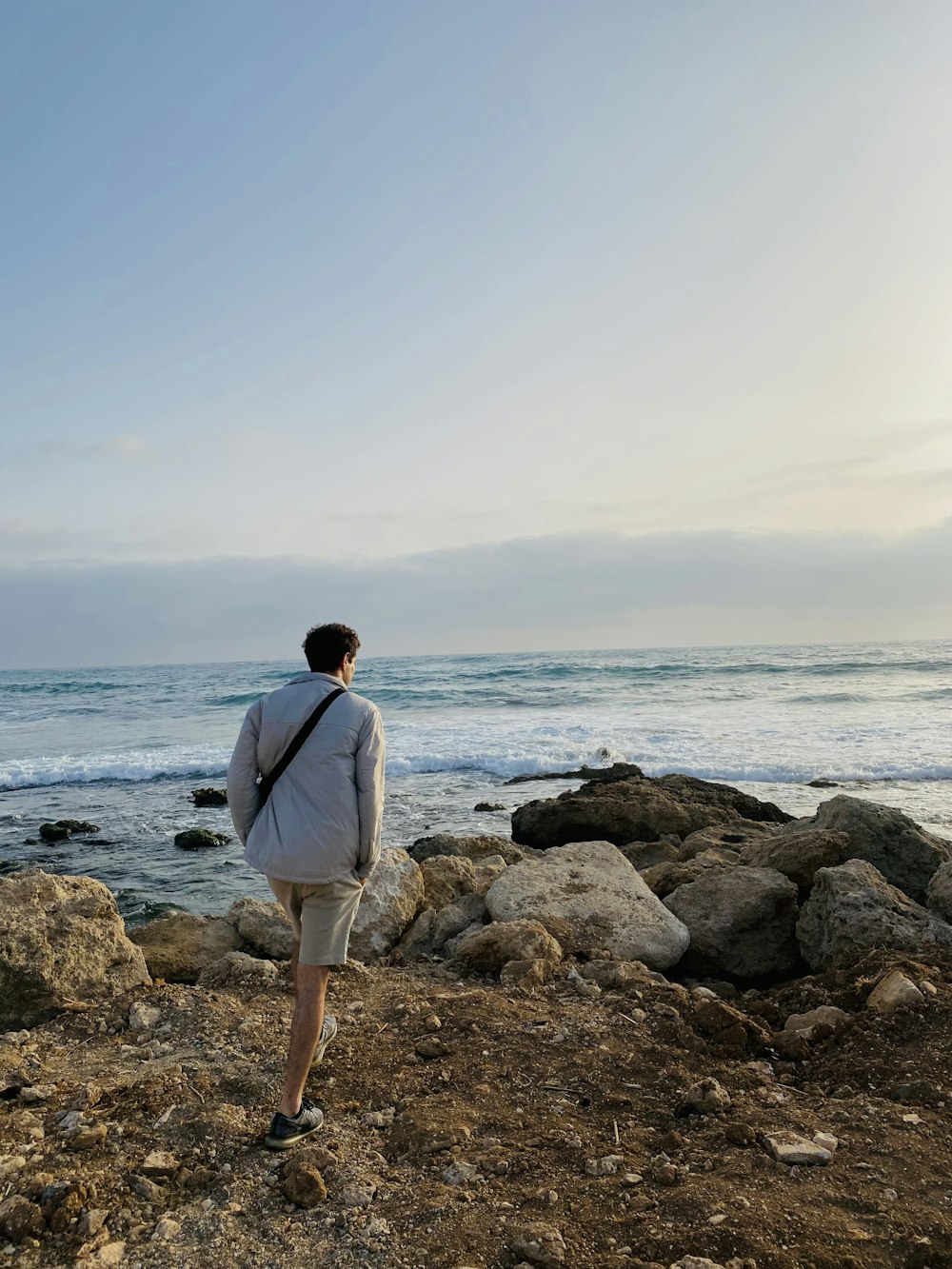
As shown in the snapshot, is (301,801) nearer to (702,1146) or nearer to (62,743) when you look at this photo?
(702,1146)

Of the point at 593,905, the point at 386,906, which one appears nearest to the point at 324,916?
the point at 386,906

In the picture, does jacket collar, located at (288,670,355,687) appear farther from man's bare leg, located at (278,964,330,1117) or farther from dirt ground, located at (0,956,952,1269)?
dirt ground, located at (0,956,952,1269)

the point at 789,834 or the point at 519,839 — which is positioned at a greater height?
the point at 789,834

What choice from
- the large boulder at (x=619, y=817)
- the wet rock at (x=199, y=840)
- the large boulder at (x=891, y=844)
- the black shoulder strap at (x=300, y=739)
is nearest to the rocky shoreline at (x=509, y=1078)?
the large boulder at (x=891, y=844)

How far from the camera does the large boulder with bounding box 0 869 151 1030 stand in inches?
175

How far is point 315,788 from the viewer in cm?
326

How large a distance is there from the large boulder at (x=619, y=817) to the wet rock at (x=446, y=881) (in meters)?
3.41

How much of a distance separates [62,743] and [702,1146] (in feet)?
80.4

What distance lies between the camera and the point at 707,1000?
14.8 feet

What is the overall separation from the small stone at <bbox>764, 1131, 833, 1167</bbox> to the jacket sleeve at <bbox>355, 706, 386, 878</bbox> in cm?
182

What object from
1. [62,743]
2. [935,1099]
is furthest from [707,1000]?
[62,743]

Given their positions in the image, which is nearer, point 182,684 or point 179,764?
point 179,764

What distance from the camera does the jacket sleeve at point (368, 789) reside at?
3275 mm

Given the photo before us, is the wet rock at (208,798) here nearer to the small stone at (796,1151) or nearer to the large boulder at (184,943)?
the large boulder at (184,943)
